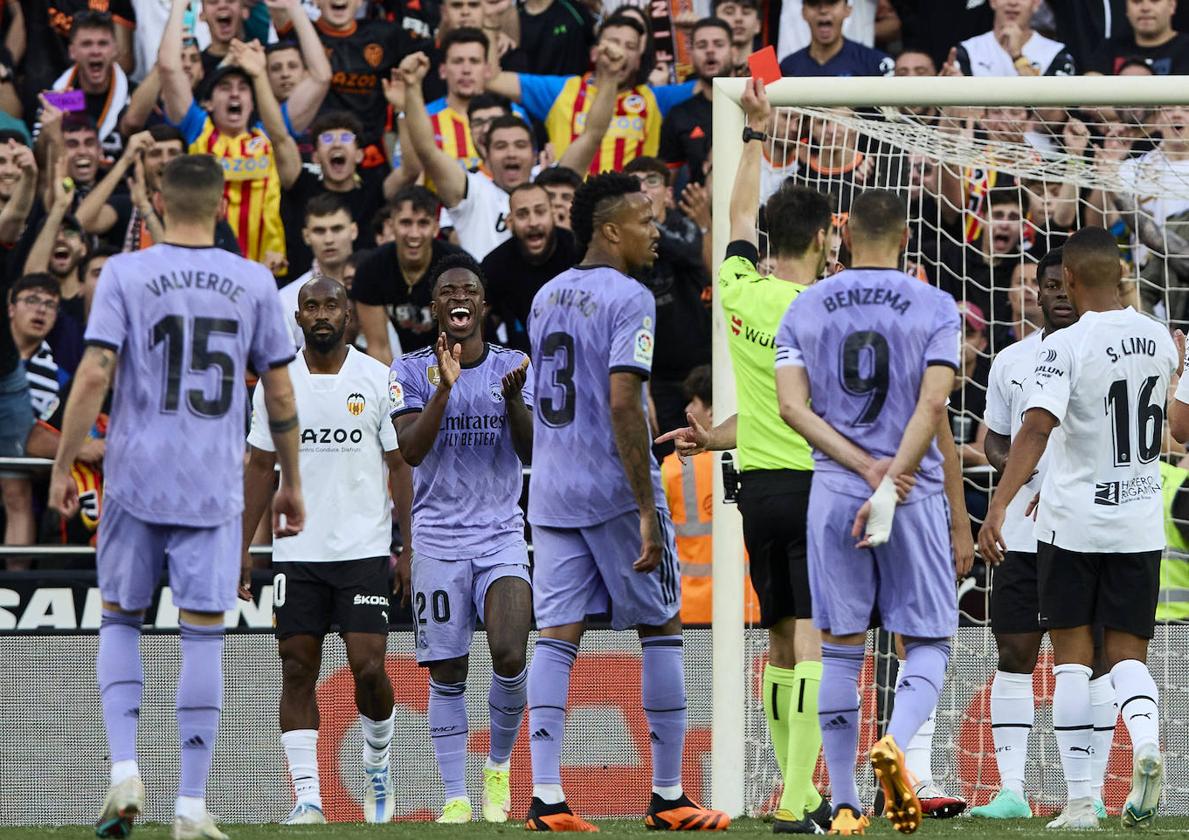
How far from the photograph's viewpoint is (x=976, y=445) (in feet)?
37.9

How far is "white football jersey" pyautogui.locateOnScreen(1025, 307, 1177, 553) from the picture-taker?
7.64 metres

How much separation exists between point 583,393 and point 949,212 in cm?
507

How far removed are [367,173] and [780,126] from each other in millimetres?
3064

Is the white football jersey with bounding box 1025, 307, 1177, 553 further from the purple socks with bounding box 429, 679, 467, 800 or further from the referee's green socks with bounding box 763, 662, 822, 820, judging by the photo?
the purple socks with bounding box 429, 679, 467, 800

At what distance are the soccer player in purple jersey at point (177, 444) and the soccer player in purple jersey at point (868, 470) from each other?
2020 millimetres

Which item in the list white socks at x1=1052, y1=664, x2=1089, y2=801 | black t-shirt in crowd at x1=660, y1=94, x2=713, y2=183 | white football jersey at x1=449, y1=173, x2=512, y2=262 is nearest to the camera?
white socks at x1=1052, y1=664, x2=1089, y2=801

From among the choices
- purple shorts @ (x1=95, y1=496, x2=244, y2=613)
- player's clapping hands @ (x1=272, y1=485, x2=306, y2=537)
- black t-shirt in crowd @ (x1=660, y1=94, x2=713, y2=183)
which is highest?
black t-shirt in crowd @ (x1=660, y1=94, x2=713, y2=183)

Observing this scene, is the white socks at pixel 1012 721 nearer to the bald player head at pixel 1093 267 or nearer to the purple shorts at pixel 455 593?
the bald player head at pixel 1093 267

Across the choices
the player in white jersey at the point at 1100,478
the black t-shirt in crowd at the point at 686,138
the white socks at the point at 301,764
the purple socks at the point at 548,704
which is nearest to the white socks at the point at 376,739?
the white socks at the point at 301,764

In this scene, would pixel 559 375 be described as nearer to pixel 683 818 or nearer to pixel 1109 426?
pixel 683 818

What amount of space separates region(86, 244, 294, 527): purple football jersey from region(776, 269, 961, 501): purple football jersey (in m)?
2.05

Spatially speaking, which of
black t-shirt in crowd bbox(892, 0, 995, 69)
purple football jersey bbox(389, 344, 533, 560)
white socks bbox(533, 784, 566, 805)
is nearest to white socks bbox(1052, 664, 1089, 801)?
white socks bbox(533, 784, 566, 805)

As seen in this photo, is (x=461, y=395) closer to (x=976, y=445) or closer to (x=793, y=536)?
(x=793, y=536)

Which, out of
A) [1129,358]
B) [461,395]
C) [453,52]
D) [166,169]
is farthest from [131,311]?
[453,52]
